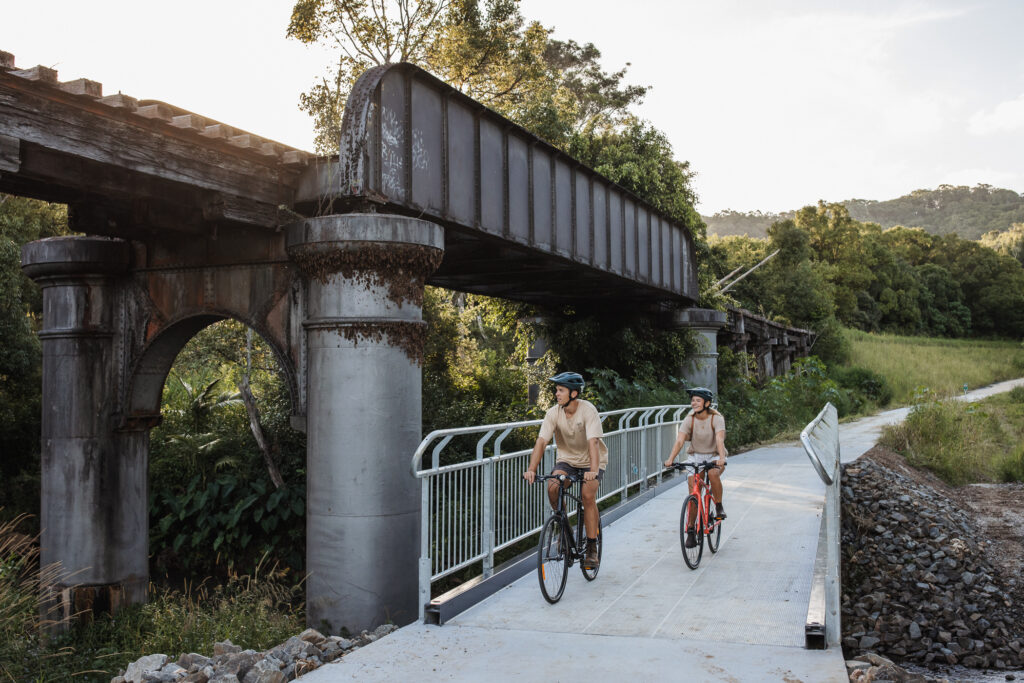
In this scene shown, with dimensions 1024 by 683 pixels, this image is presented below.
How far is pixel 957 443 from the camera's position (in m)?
20.2

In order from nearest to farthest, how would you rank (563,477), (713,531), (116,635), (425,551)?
1. (425,551)
2. (563,477)
3. (713,531)
4. (116,635)

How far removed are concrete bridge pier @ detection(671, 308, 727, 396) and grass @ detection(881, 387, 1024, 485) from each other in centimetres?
519

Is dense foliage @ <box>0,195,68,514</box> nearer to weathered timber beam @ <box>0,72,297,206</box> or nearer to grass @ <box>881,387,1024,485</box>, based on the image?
weathered timber beam @ <box>0,72,297,206</box>

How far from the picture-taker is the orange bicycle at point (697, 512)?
8.48m

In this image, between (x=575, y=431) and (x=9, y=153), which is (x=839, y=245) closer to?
(x=575, y=431)

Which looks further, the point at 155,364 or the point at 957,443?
the point at 957,443

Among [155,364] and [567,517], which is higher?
[155,364]

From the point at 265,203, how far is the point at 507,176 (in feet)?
15.0

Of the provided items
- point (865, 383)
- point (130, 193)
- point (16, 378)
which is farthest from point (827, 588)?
point (865, 383)

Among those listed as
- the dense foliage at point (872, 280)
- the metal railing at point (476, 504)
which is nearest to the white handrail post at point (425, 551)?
the metal railing at point (476, 504)

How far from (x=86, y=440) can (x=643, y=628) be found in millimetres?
9061

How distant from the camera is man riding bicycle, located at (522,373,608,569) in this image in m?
7.42

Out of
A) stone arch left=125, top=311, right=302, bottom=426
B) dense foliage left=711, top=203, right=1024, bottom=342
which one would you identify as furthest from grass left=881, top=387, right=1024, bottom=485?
dense foliage left=711, top=203, right=1024, bottom=342

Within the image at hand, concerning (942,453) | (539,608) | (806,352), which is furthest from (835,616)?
(806,352)
